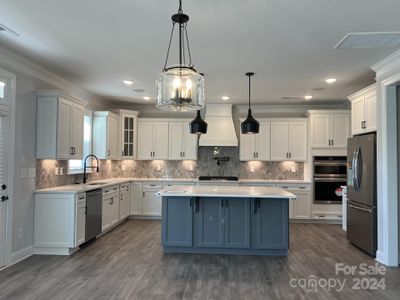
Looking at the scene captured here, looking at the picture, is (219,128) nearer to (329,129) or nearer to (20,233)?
(329,129)

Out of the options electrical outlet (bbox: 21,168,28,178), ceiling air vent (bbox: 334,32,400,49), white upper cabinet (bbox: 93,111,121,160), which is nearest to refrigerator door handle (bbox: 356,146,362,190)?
ceiling air vent (bbox: 334,32,400,49)

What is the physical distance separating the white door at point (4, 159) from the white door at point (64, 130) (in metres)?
0.74

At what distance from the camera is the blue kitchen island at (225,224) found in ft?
15.2

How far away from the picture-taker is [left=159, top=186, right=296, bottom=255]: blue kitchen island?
4.63 m

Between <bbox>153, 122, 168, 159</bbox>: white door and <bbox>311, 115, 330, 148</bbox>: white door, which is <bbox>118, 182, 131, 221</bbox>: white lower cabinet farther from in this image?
<bbox>311, 115, 330, 148</bbox>: white door

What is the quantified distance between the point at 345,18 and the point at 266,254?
336 cm

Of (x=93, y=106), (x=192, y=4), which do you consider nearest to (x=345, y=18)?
(x=192, y=4)

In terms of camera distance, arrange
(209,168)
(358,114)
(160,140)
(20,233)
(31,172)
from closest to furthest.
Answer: (20,233) → (31,172) → (358,114) → (160,140) → (209,168)

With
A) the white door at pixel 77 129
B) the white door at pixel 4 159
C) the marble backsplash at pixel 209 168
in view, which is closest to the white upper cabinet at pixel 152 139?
the marble backsplash at pixel 209 168

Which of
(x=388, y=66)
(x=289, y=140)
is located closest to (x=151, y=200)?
(x=289, y=140)

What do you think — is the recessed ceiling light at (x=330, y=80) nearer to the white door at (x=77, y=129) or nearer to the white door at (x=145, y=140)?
the white door at (x=145, y=140)

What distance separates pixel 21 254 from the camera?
4.29 m

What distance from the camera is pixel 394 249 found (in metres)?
4.13

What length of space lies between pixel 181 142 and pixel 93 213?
3008 mm
